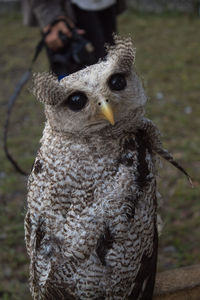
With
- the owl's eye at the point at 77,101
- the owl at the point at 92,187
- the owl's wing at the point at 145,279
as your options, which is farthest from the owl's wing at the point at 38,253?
the owl's eye at the point at 77,101

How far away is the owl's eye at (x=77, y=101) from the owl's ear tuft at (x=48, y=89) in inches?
1.4

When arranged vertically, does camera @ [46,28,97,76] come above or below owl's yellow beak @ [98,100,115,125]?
below

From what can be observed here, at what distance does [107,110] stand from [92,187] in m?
0.34

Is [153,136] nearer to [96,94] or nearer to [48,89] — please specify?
[96,94]

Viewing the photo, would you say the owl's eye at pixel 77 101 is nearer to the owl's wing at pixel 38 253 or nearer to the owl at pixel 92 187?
the owl at pixel 92 187

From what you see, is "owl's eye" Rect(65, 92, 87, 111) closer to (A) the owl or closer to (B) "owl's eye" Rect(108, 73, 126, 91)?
(A) the owl

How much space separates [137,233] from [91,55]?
1342mm

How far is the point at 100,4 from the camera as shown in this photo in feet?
9.72

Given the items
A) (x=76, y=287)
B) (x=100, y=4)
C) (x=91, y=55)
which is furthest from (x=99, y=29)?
(x=76, y=287)

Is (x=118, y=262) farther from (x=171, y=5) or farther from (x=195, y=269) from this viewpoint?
(x=171, y=5)

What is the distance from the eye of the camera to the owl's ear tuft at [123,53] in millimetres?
1608

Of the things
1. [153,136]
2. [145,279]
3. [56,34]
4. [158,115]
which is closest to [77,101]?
[153,136]

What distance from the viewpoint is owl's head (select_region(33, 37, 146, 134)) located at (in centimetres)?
157

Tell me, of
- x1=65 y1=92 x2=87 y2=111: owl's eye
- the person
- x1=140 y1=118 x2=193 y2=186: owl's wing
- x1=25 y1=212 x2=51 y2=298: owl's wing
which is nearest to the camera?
the person
